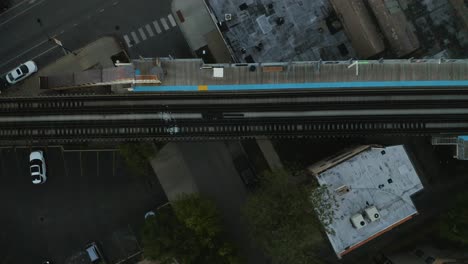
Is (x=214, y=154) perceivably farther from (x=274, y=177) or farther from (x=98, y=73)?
(x=98, y=73)

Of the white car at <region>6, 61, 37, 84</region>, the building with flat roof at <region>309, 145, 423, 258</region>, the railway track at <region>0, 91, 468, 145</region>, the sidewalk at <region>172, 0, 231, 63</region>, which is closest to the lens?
the building with flat roof at <region>309, 145, 423, 258</region>

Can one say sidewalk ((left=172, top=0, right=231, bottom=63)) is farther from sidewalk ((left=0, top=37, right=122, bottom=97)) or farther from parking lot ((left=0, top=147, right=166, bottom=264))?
parking lot ((left=0, top=147, right=166, bottom=264))

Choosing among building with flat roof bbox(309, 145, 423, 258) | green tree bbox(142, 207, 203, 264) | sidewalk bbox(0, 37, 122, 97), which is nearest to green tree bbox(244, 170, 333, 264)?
building with flat roof bbox(309, 145, 423, 258)

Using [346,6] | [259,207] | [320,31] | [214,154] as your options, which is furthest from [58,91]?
[346,6]

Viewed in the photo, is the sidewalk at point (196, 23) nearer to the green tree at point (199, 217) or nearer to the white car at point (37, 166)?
the green tree at point (199, 217)

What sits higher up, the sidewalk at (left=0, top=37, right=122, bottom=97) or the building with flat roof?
the sidewalk at (left=0, top=37, right=122, bottom=97)
